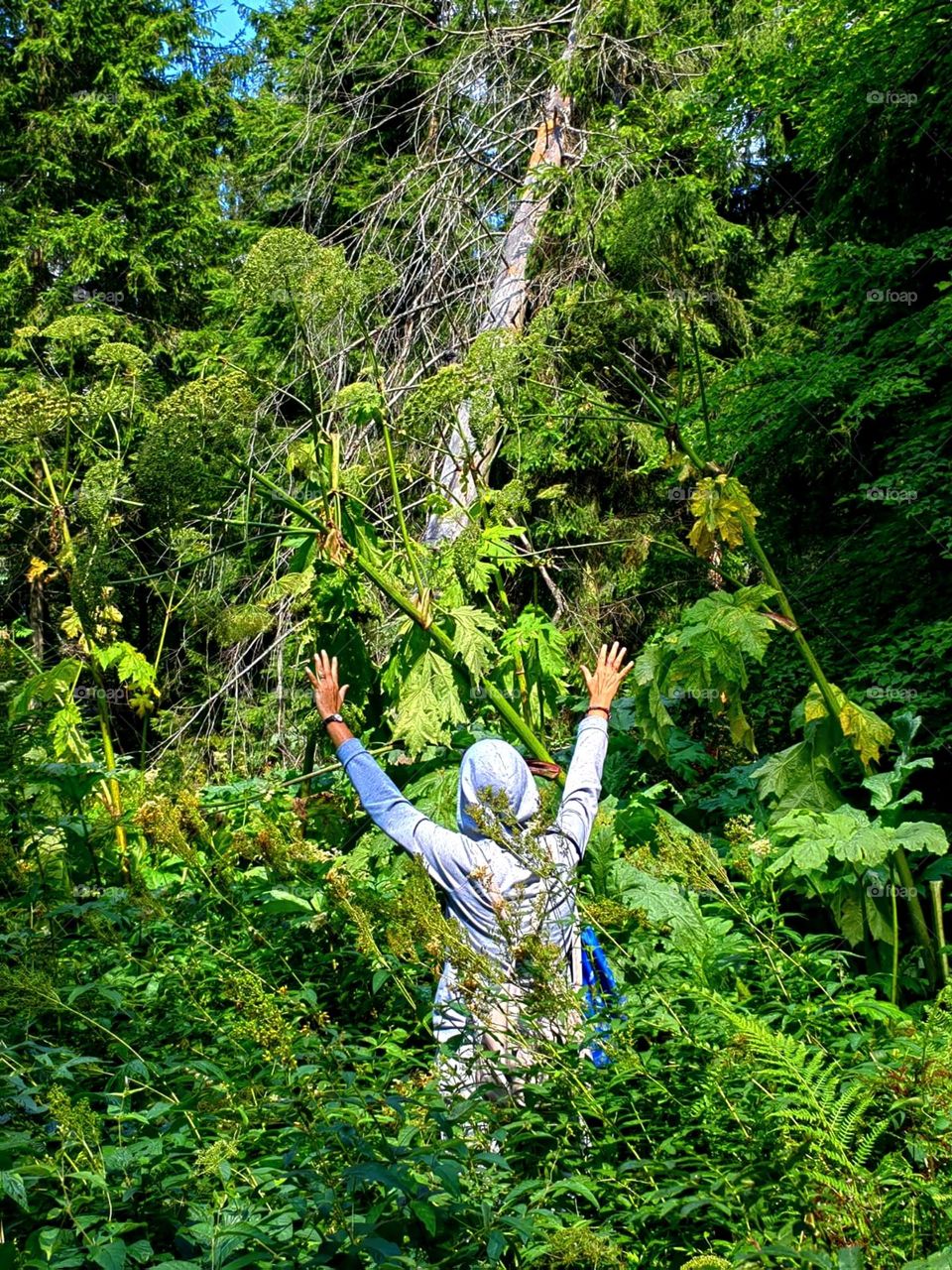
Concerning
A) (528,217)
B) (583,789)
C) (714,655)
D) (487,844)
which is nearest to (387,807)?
(487,844)

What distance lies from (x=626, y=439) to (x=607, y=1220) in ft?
30.7

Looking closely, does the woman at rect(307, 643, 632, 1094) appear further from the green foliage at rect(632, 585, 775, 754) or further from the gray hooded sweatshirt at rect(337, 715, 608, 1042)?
the green foliage at rect(632, 585, 775, 754)

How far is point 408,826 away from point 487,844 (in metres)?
0.30

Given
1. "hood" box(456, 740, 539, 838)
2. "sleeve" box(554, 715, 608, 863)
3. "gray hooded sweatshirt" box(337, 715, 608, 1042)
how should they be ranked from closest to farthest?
"gray hooded sweatshirt" box(337, 715, 608, 1042) < "hood" box(456, 740, 539, 838) < "sleeve" box(554, 715, 608, 863)

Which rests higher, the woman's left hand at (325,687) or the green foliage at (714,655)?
the woman's left hand at (325,687)

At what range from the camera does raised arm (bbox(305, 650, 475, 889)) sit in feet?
10.6

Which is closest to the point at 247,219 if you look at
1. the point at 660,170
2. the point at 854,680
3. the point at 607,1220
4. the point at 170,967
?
the point at 660,170

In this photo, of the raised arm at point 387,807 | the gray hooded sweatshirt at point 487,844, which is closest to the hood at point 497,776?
the gray hooded sweatshirt at point 487,844

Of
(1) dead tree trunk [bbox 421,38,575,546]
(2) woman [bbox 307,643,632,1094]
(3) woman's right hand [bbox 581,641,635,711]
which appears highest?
(1) dead tree trunk [bbox 421,38,575,546]

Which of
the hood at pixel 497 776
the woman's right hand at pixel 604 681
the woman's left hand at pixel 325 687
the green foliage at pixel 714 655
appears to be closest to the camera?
the hood at pixel 497 776

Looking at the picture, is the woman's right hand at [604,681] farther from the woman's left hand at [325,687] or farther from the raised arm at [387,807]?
the woman's left hand at [325,687]

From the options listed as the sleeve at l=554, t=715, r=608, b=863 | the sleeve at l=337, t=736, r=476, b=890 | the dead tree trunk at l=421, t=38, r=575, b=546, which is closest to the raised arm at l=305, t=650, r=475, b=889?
the sleeve at l=337, t=736, r=476, b=890

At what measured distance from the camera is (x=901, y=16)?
6.39 meters

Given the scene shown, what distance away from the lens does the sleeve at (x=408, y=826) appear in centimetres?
321
